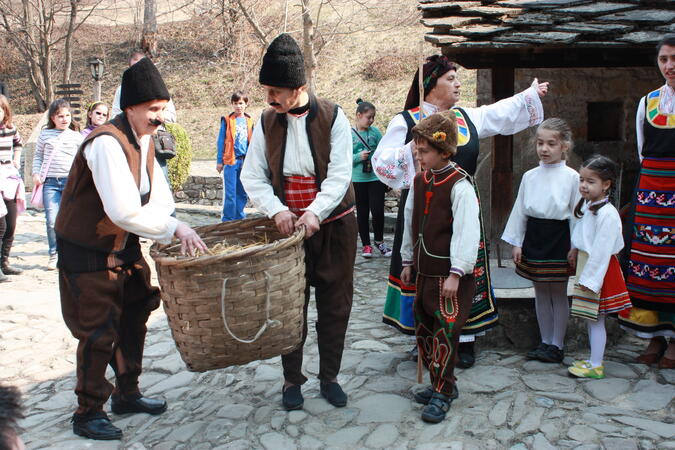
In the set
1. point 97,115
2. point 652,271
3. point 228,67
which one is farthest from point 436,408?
point 228,67

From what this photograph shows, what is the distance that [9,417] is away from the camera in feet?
5.26

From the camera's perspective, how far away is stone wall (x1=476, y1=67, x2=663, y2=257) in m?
7.15

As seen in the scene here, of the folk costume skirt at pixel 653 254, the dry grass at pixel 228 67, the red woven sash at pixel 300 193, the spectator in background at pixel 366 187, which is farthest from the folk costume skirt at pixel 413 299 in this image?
the dry grass at pixel 228 67

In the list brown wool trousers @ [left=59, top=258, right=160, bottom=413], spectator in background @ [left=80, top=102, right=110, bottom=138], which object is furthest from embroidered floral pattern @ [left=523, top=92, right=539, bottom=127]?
spectator in background @ [left=80, top=102, right=110, bottom=138]

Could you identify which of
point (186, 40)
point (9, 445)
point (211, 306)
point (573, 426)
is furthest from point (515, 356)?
point (186, 40)

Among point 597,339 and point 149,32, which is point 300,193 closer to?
point 597,339

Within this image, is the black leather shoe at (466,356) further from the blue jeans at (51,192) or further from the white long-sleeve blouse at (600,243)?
the blue jeans at (51,192)

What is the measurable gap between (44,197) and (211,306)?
545 cm

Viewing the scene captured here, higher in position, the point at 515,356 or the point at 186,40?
the point at 186,40

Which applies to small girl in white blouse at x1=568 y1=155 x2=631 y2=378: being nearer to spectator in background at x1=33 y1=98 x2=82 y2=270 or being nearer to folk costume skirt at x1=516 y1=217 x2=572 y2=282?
folk costume skirt at x1=516 y1=217 x2=572 y2=282

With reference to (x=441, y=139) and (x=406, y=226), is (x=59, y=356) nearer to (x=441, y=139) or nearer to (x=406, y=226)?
(x=406, y=226)

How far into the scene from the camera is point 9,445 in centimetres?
153

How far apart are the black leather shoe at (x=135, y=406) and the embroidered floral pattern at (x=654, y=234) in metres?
3.22

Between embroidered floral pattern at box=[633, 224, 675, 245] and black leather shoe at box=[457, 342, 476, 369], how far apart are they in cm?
131
